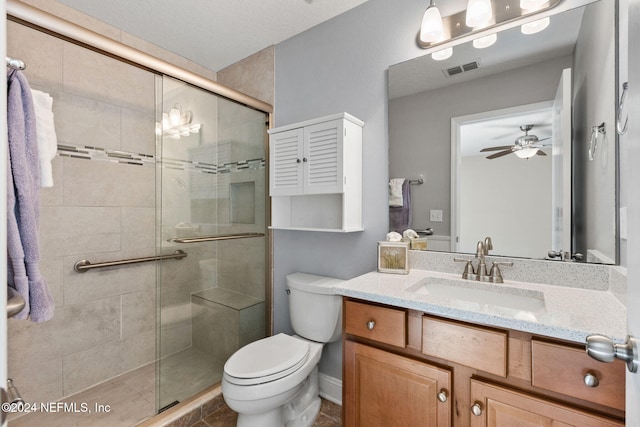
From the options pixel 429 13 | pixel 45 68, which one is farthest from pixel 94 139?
pixel 429 13

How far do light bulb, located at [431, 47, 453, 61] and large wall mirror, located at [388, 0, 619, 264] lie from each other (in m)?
0.02

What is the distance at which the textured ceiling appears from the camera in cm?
180

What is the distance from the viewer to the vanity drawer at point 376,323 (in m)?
1.11

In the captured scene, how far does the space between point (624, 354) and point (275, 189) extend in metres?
1.70

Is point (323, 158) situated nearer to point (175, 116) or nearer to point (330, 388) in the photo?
point (175, 116)

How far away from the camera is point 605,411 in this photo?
0.79 meters

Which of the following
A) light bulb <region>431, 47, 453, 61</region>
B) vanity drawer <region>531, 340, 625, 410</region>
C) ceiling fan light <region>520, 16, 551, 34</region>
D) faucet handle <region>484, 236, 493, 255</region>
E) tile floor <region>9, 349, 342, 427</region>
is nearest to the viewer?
vanity drawer <region>531, 340, 625, 410</region>

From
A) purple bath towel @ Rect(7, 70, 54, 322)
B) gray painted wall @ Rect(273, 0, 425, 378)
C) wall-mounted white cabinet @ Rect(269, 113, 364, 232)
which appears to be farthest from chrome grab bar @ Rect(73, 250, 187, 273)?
purple bath towel @ Rect(7, 70, 54, 322)

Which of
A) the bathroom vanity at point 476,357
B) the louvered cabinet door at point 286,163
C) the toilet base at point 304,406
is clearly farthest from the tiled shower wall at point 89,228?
the bathroom vanity at point 476,357

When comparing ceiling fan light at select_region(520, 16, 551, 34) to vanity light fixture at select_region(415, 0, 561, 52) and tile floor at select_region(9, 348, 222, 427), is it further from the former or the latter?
tile floor at select_region(9, 348, 222, 427)

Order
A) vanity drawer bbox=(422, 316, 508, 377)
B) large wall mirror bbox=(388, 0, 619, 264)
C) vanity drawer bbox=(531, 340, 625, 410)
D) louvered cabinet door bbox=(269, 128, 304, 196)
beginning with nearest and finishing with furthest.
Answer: vanity drawer bbox=(531, 340, 625, 410) → vanity drawer bbox=(422, 316, 508, 377) → large wall mirror bbox=(388, 0, 619, 264) → louvered cabinet door bbox=(269, 128, 304, 196)

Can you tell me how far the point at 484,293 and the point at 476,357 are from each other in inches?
15.9

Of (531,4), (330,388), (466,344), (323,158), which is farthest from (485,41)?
(330,388)

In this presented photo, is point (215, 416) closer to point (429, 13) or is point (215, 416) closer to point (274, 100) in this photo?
point (274, 100)
